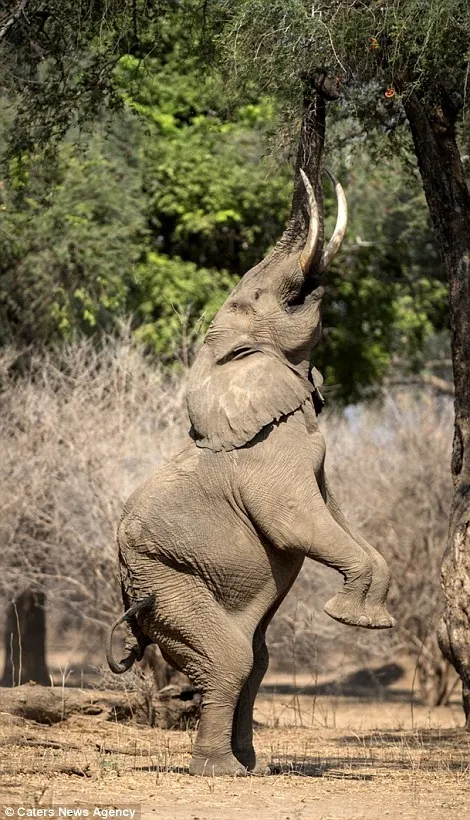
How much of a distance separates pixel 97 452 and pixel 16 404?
2.58 meters

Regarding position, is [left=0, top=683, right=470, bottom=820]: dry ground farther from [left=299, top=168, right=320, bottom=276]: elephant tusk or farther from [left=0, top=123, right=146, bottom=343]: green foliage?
[left=0, top=123, right=146, bottom=343]: green foliage

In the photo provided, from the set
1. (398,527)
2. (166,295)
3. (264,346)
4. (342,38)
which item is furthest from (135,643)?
(166,295)

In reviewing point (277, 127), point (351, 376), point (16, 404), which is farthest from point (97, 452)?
point (351, 376)

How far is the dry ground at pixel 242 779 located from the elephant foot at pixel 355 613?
0.94m

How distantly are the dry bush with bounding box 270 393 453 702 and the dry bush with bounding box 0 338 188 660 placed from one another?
3590mm

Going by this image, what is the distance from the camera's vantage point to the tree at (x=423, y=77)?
8992 mm

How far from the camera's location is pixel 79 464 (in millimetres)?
16719

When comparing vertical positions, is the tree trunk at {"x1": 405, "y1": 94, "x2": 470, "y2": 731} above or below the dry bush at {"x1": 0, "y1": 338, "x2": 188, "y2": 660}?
above

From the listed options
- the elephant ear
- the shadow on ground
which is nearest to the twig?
the elephant ear

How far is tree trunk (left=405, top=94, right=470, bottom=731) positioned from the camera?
412 inches

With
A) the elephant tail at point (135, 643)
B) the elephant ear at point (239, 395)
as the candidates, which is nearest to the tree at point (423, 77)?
the elephant ear at point (239, 395)

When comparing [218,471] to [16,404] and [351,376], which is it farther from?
[351,376]

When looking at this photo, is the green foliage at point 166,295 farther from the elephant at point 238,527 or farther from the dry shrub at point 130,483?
the elephant at point 238,527

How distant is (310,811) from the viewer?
20.2 feet
